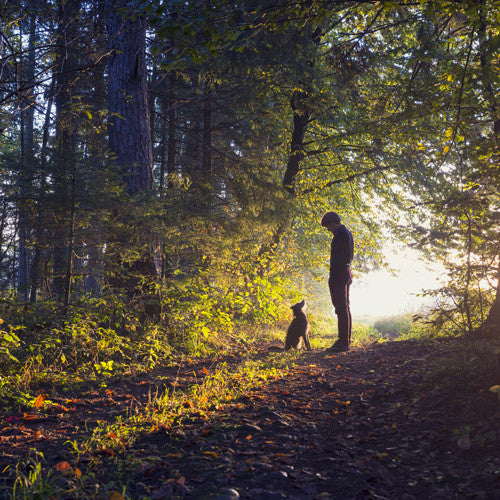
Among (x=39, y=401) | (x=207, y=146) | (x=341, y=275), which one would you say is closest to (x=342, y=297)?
(x=341, y=275)

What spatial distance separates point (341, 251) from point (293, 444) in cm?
453

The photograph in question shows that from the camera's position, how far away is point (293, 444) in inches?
122

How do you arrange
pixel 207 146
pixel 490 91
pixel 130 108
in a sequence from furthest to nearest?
pixel 207 146, pixel 130 108, pixel 490 91

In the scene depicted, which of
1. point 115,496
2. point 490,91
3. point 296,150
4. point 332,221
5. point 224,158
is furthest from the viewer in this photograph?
point 296,150

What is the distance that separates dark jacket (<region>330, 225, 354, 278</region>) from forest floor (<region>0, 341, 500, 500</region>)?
9.03ft

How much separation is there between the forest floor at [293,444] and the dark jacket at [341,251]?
2.75m

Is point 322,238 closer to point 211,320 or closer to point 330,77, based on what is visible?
point 330,77

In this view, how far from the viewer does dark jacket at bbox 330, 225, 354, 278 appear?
712 centimetres

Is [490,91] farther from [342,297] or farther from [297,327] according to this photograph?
[297,327]

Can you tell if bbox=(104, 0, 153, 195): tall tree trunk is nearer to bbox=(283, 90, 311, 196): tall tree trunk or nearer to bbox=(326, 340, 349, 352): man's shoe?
bbox=(283, 90, 311, 196): tall tree trunk

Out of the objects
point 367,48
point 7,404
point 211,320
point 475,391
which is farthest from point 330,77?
point 7,404

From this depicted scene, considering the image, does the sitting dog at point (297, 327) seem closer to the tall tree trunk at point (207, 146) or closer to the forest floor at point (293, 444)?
the forest floor at point (293, 444)

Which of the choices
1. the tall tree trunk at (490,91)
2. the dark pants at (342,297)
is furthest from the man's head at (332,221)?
the tall tree trunk at (490,91)

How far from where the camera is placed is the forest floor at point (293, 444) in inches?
90.8
